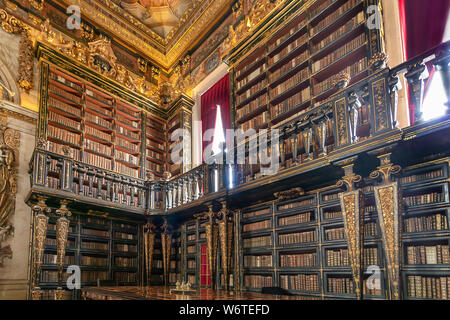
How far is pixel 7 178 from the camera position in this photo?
22.0 ft

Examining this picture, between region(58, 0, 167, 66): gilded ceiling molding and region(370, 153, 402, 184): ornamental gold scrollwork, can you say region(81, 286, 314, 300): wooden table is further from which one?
region(58, 0, 167, 66): gilded ceiling molding

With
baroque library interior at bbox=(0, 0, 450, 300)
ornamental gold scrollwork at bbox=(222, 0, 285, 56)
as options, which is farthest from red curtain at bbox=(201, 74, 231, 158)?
ornamental gold scrollwork at bbox=(222, 0, 285, 56)

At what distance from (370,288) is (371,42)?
3440 mm

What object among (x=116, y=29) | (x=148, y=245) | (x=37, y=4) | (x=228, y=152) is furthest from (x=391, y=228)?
(x=116, y=29)

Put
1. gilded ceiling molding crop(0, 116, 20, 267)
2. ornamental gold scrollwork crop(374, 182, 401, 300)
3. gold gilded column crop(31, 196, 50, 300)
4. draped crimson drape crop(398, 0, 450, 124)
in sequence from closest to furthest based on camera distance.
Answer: ornamental gold scrollwork crop(374, 182, 401, 300)
draped crimson drape crop(398, 0, 450, 124)
gold gilded column crop(31, 196, 50, 300)
gilded ceiling molding crop(0, 116, 20, 267)

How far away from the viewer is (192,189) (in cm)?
699

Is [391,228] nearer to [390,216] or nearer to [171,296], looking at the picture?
[390,216]

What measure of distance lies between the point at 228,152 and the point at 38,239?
11.5 feet

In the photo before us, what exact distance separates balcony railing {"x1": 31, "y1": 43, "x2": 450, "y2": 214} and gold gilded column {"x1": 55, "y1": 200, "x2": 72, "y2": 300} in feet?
1.03

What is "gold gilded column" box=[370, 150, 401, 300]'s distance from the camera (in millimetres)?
3639

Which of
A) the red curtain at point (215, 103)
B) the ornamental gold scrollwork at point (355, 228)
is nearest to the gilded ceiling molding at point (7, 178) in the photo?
the red curtain at point (215, 103)

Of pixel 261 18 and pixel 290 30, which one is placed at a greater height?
pixel 261 18

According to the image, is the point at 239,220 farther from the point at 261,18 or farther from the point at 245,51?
the point at 261,18
